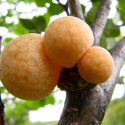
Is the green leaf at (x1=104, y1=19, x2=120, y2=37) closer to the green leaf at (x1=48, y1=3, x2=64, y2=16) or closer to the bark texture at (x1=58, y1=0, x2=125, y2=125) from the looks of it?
the green leaf at (x1=48, y1=3, x2=64, y2=16)

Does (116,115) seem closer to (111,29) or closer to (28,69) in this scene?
(111,29)

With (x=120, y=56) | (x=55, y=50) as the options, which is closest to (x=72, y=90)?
(x=55, y=50)

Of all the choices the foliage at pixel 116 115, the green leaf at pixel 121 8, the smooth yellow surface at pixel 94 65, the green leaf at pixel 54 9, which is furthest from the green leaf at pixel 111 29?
the foliage at pixel 116 115

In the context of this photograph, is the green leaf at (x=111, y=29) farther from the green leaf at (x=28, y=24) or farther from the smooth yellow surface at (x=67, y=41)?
the smooth yellow surface at (x=67, y=41)

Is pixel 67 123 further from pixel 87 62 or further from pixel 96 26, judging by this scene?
pixel 96 26

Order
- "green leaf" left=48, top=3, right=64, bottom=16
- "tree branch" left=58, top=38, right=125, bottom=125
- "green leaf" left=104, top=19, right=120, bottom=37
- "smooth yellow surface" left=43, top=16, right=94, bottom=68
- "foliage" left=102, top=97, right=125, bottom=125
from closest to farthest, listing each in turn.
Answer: "smooth yellow surface" left=43, top=16, right=94, bottom=68
"tree branch" left=58, top=38, right=125, bottom=125
"green leaf" left=48, top=3, right=64, bottom=16
"green leaf" left=104, top=19, right=120, bottom=37
"foliage" left=102, top=97, right=125, bottom=125

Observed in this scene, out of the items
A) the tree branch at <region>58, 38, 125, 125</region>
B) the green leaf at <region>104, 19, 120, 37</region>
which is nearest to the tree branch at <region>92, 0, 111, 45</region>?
the tree branch at <region>58, 38, 125, 125</region>
